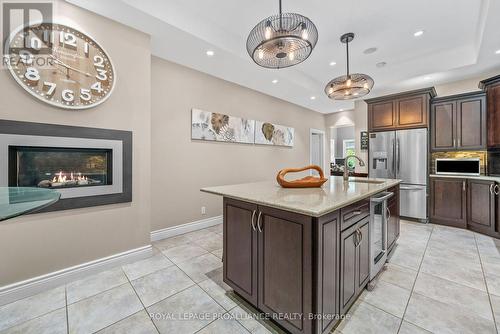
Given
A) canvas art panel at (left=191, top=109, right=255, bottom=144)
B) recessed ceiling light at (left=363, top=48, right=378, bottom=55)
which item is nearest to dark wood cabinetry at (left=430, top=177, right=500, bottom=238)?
recessed ceiling light at (left=363, top=48, right=378, bottom=55)

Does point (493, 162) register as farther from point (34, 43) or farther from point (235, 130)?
point (34, 43)

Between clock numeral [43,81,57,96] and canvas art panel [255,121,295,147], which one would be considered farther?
canvas art panel [255,121,295,147]

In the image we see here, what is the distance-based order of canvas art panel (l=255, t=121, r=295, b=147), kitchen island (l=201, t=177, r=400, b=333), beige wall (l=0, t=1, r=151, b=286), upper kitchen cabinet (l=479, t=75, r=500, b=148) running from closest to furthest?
1. kitchen island (l=201, t=177, r=400, b=333)
2. beige wall (l=0, t=1, r=151, b=286)
3. upper kitchen cabinet (l=479, t=75, r=500, b=148)
4. canvas art panel (l=255, t=121, r=295, b=147)

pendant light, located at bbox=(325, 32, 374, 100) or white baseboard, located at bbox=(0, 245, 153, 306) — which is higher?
pendant light, located at bbox=(325, 32, 374, 100)

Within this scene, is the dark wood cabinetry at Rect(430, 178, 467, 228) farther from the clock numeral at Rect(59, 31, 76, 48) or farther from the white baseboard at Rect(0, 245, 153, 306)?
the clock numeral at Rect(59, 31, 76, 48)

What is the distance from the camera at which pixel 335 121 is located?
6.68 m

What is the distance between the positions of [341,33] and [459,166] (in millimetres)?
3229

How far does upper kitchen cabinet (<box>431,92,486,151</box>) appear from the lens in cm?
362

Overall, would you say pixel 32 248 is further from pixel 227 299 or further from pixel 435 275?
pixel 435 275

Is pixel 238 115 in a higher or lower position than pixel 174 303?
higher

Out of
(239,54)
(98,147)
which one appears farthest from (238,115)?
(98,147)

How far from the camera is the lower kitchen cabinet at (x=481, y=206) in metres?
3.22

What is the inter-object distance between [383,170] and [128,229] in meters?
4.63

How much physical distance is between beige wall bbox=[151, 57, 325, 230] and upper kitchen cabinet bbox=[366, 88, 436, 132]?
2.41 meters
